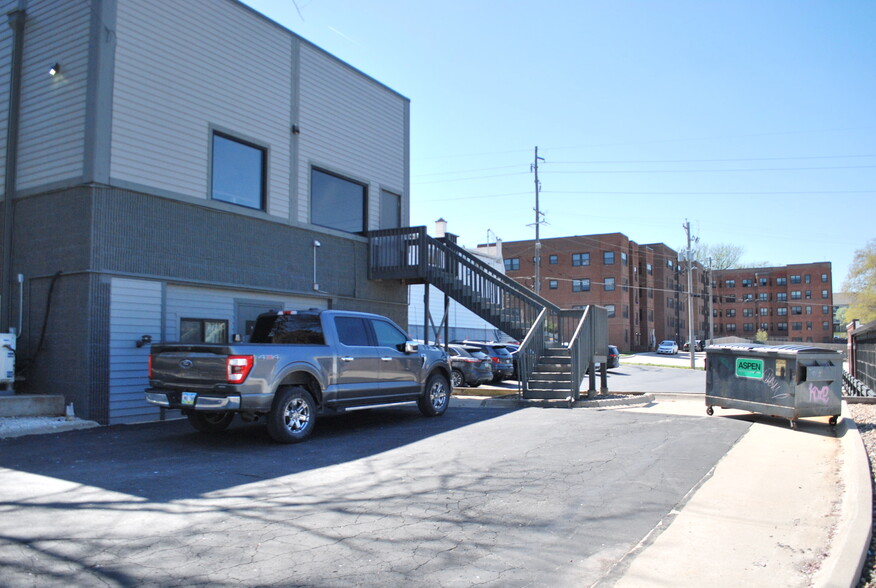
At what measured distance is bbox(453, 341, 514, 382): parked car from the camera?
2188 cm

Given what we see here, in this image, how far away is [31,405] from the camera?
33.6ft

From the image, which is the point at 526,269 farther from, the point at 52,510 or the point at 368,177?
the point at 52,510

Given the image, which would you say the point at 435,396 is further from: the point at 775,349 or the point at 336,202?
the point at 336,202

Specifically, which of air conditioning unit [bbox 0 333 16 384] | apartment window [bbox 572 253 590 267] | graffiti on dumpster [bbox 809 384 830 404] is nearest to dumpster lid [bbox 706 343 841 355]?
graffiti on dumpster [bbox 809 384 830 404]

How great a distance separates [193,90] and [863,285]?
242 ft

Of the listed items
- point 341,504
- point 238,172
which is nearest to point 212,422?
point 341,504

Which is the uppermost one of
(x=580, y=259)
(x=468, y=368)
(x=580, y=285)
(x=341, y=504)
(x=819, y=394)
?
(x=580, y=259)

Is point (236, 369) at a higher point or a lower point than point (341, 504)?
higher

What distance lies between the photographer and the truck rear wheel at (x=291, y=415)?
28.2ft

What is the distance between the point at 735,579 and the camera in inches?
161

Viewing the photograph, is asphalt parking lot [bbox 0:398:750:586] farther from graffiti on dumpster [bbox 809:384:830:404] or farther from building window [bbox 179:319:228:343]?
building window [bbox 179:319:228:343]

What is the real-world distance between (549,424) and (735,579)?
659 centimetres

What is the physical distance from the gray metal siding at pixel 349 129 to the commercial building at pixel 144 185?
3.5 inches

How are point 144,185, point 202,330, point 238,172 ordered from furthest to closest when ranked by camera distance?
1. point 238,172
2. point 202,330
3. point 144,185
